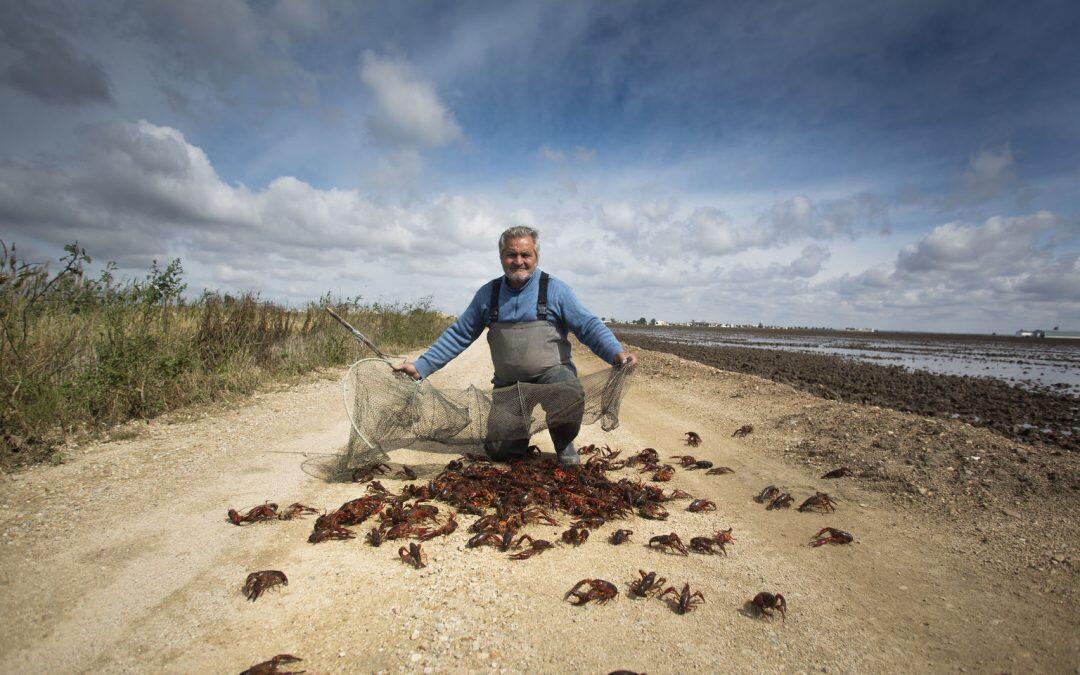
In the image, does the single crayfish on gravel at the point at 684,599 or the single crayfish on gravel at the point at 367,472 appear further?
the single crayfish on gravel at the point at 367,472

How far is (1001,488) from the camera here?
5164 millimetres

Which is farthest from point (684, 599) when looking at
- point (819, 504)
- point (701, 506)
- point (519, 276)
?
point (519, 276)

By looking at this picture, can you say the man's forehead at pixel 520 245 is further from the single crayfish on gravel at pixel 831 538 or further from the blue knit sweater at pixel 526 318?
the single crayfish on gravel at pixel 831 538

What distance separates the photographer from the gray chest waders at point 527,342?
5.51m

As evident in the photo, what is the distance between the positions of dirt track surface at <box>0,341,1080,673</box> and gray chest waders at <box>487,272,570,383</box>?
1.92 m

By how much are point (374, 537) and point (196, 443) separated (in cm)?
398

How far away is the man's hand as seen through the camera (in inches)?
213

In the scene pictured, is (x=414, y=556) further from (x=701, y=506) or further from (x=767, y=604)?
(x=701, y=506)

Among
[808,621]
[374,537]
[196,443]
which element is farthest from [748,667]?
[196,443]

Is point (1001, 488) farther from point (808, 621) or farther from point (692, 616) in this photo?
point (692, 616)

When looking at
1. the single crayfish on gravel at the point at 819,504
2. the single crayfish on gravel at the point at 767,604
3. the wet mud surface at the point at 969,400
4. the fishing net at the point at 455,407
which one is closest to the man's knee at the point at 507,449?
the fishing net at the point at 455,407

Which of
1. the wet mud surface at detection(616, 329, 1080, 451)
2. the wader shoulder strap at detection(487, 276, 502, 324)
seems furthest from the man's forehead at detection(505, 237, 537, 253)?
the wet mud surface at detection(616, 329, 1080, 451)

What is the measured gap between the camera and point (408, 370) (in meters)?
5.41

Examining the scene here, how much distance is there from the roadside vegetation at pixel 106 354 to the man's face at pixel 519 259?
17.9ft
